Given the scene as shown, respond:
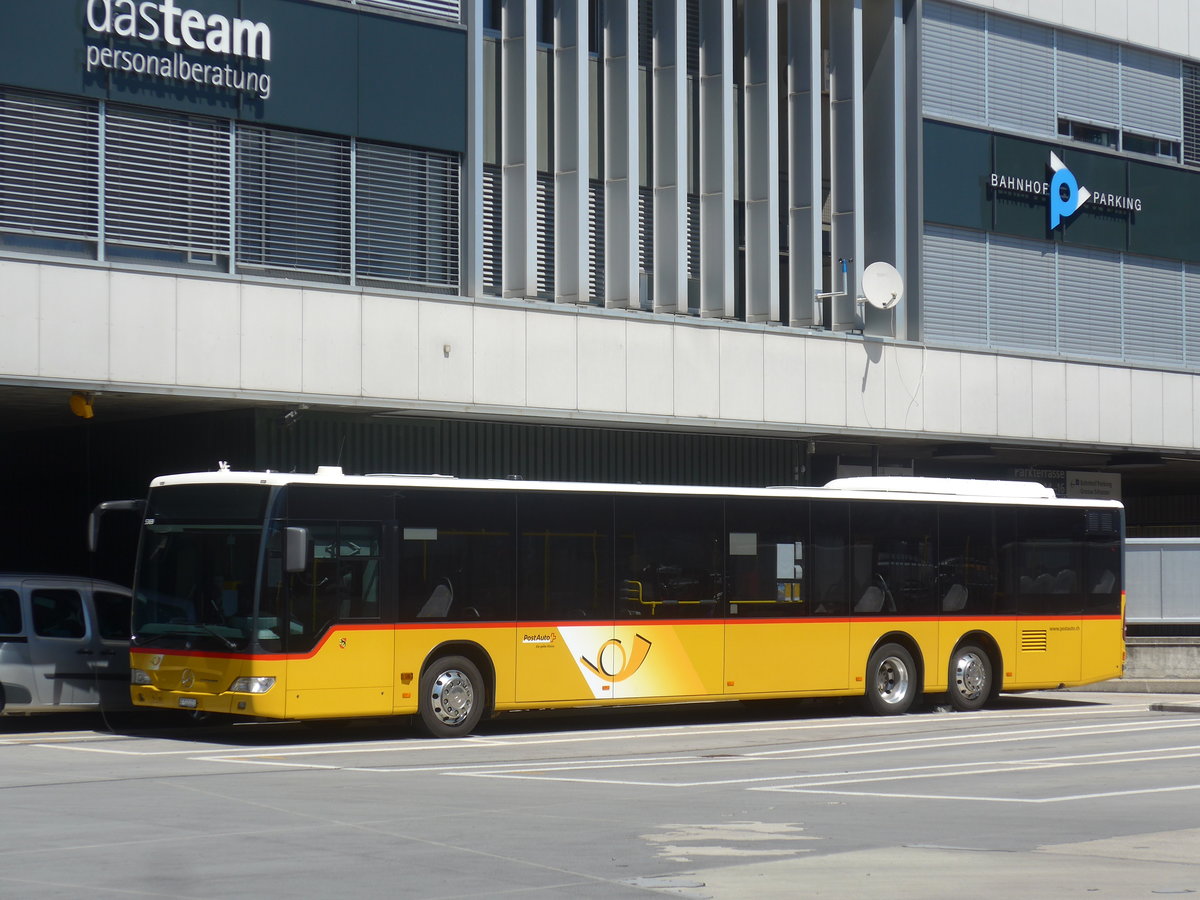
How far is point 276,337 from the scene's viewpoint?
22.1 meters

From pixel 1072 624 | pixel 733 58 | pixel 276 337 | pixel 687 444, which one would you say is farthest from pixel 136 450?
pixel 1072 624

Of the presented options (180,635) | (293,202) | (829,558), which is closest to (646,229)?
(293,202)

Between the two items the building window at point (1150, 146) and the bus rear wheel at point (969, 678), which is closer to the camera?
the bus rear wheel at point (969, 678)

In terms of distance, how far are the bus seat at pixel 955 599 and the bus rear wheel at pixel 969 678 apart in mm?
605

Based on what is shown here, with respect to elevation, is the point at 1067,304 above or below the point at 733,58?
below

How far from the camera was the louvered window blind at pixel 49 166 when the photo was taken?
814 inches

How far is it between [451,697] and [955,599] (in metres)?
7.72

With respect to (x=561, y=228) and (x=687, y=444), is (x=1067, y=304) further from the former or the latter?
(x=561, y=228)

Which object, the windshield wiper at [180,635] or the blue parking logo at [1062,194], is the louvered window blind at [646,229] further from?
the windshield wiper at [180,635]

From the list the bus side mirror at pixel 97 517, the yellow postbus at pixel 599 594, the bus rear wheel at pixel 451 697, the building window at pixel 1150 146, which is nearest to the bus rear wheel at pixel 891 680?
the yellow postbus at pixel 599 594

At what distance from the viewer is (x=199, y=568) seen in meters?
17.9

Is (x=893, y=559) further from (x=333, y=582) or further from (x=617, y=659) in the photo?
(x=333, y=582)

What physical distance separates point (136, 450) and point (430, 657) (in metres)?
8.30

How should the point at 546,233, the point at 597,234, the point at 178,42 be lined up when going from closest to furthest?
the point at 178,42 < the point at 546,233 < the point at 597,234
